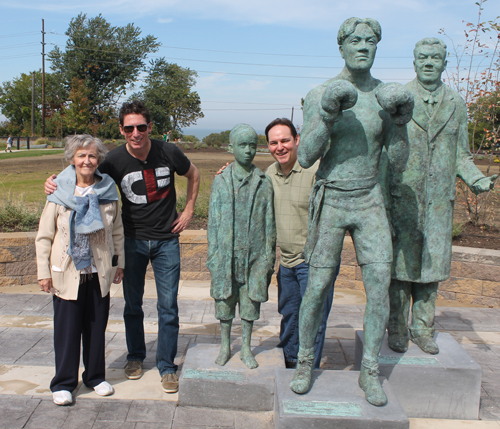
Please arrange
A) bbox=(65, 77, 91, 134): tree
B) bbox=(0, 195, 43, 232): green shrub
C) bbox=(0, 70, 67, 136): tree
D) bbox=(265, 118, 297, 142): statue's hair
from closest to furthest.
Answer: bbox=(265, 118, 297, 142): statue's hair, bbox=(0, 195, 43, 232): green shrub, bbox=(65, 77, 91, 134): tree, bbox=(0, 70, 67, 136): tree

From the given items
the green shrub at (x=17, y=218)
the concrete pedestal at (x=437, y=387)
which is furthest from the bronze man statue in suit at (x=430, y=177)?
the green shrub at (x=17, y=218)

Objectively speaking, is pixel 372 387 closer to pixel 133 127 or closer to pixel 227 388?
pixel 227 388

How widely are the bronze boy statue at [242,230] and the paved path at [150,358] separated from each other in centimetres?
82

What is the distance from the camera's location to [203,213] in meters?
7.88

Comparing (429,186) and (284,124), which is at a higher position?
(284,124)

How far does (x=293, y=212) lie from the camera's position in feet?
12.2

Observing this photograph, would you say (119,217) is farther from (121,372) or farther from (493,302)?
(493,302)

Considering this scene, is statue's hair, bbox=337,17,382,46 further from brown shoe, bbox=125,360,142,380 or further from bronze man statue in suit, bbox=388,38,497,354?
brown shoe, bbox=125,360,142,380

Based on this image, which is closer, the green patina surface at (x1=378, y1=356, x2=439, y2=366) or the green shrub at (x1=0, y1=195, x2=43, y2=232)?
the green patina surface at (x1=378, y1=356, x2=439, y2=366)

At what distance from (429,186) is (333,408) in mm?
1669

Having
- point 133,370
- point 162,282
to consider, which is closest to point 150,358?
point 133,370

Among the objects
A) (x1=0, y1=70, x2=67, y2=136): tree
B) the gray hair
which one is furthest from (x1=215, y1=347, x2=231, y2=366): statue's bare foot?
(x1=0, y1=70, x2=67, y2=136): tree

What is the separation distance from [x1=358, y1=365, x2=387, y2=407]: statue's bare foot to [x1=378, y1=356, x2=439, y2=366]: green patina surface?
1.24ft

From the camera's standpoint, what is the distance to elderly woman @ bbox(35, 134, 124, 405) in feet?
10.8
